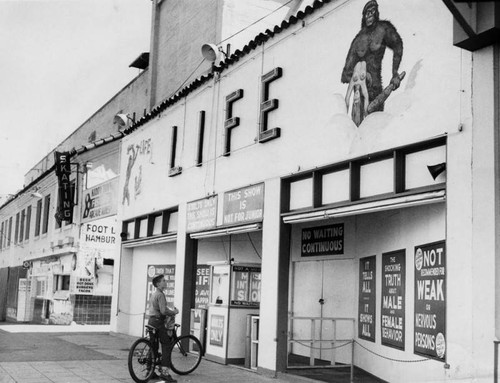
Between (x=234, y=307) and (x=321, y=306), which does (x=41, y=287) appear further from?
(x=321, y=306)

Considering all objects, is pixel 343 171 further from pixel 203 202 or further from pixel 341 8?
pixel 203 202

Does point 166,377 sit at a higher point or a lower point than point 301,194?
lower

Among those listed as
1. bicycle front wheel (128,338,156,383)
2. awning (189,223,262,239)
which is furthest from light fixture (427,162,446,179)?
bicycle front wheel (128,338,156,383)

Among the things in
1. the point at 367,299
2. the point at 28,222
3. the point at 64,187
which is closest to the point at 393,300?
the point at 367,299

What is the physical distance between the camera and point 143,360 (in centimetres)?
1125

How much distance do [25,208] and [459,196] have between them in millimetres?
35759

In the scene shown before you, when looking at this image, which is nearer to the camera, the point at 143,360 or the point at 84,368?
the point at 143,360

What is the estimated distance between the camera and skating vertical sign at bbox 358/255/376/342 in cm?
1275

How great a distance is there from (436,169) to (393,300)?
321 centimetres

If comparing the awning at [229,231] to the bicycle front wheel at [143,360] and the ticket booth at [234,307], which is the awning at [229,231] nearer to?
the ticket booth at [234,307]

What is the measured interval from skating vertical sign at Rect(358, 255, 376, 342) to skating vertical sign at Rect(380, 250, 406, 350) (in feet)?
1.79

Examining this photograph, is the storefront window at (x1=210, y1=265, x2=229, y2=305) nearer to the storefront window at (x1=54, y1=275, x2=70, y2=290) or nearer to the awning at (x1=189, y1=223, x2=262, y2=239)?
the awning at (x1=189, y1=223, x2=262, y2=239)

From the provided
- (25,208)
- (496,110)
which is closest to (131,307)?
(496,110)

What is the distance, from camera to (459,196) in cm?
884
